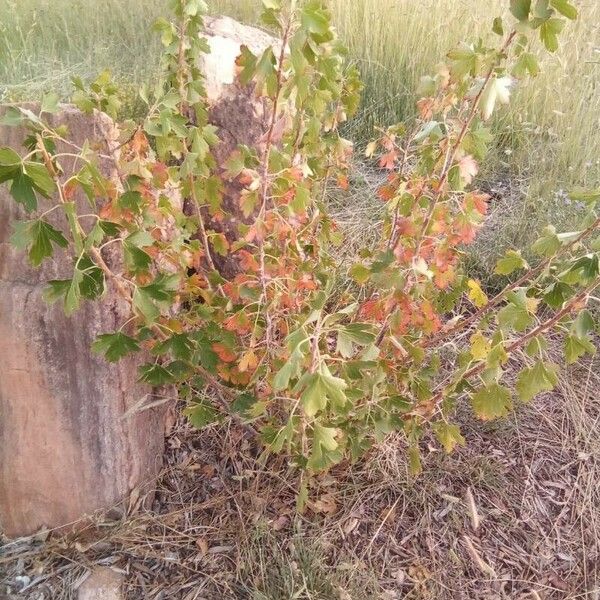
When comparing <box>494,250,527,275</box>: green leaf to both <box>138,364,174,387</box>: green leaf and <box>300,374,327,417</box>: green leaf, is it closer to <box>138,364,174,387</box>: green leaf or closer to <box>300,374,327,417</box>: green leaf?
<box>300,374,327,417</box>: green leaf

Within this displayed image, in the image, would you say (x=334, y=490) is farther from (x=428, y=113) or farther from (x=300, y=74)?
(x=300, y=74)

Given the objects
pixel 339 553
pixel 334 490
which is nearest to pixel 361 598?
pixel 339 553

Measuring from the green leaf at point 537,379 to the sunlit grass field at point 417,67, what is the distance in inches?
52.4

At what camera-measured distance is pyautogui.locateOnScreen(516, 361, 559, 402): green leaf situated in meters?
1.28

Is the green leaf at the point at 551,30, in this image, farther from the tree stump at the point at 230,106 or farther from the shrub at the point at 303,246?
the tree stump at the point at 230,106

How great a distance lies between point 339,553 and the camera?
172 cm

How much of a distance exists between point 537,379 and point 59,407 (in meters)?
1.26

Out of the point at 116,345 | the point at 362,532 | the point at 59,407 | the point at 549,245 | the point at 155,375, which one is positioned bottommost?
the point at 362,532

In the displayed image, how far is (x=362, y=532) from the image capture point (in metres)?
1.77

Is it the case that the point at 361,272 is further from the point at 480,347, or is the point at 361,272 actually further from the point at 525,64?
the point at 525,64

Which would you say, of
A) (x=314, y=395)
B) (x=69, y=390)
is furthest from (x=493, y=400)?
(x=69, y=390)

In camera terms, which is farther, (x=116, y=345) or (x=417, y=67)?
(x=417, y=67)

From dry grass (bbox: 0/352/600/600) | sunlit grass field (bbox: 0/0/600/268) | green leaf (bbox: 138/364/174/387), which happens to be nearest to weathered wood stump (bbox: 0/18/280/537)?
dry grass (bbox: 0/352/600/600)

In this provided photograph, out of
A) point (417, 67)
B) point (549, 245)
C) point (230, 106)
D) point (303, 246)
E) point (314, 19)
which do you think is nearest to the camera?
point (314, 19)
